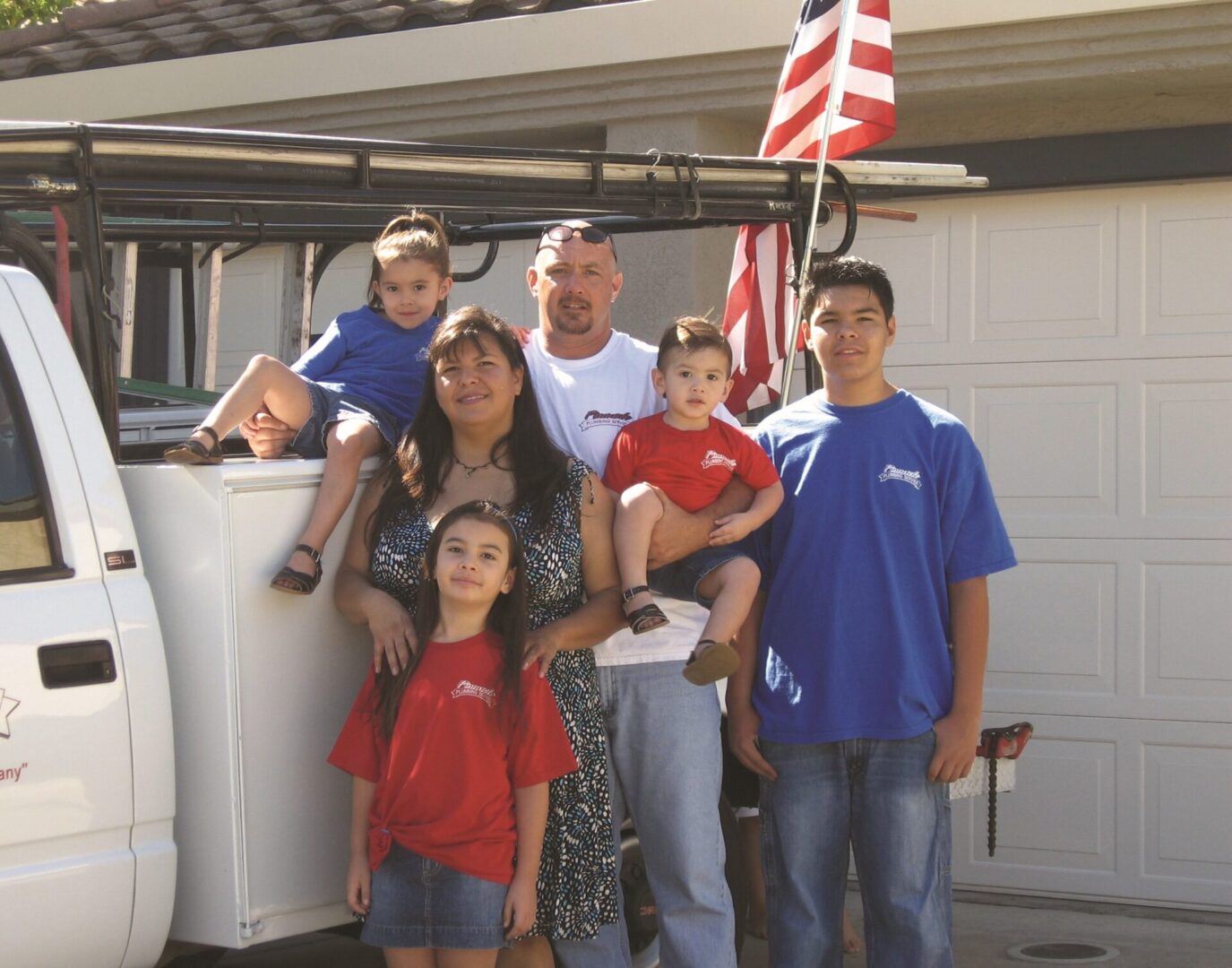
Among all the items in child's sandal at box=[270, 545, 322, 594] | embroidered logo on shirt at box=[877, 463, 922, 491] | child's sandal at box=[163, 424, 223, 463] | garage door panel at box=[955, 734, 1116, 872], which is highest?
child's sandal at box=[163, 424, 223, 463]

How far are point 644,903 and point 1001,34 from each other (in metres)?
3.79

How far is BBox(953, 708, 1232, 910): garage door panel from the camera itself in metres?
6.28

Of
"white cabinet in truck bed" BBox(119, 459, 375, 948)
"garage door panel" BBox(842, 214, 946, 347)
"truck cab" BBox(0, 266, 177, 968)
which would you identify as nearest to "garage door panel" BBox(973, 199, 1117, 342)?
"garage door panel" BBox(842, 214, 946, 347)

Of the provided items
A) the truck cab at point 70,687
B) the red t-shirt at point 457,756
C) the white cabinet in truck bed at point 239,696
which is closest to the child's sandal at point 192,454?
the white cabinet in truck bed at point 239,696

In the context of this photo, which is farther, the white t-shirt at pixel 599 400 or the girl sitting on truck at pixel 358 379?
the white t-shirt at pixel 599 400

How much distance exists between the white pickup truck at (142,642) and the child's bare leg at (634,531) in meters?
0.67

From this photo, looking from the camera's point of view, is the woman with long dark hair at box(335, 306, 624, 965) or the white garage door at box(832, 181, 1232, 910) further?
the white garage door at box(832, 181, 1232, 910)

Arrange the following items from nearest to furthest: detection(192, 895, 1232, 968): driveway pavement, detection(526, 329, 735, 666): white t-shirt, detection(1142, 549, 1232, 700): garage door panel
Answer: detection(526, 329, 735, 666): white t-shirt
detection(192, 895, 1232, 968): driveway pavement
detection(1142, 549, 1232, 700): garage door panel

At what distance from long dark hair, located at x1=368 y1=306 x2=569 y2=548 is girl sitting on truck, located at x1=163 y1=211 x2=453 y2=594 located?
120 millimetres

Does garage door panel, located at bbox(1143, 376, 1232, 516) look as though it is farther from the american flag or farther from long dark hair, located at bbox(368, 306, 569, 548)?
long dark hair, located at bbox(368, 306, 569, 548)

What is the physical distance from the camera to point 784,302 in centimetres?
539

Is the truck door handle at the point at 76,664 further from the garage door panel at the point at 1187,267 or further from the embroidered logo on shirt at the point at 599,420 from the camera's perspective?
the garage door panel at the point at 1187,267

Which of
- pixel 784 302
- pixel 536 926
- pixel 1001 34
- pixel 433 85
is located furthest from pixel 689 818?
pixel 433 85

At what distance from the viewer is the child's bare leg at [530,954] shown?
12.3ft
